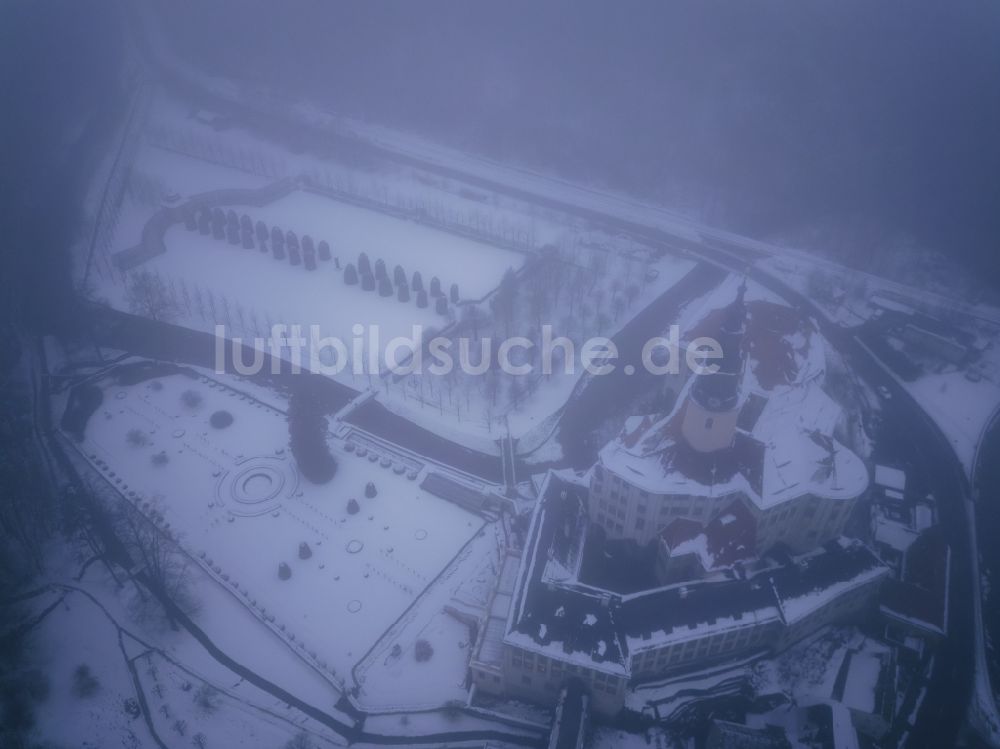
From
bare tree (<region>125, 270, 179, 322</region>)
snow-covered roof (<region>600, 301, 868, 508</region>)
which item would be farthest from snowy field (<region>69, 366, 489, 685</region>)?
snow-covered roof (<region>600, 301, 868, 508</region>)

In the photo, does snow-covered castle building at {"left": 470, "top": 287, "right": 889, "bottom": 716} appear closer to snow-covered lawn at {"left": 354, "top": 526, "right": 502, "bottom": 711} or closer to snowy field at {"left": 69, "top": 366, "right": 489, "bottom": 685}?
snow-covered lawn at {"left": 354, "top": 526, "right": 502, "bottom": 711}

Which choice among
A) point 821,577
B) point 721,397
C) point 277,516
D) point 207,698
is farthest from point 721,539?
point 207,698

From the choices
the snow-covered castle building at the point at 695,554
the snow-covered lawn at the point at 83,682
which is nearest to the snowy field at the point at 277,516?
the snow-covered lawn at the point at 83,682

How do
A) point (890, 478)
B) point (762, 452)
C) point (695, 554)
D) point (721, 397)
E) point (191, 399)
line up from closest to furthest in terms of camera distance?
point (721, 397) < point (695, 554) < point (762, 452) < point (890, 478) < point (191, 399)

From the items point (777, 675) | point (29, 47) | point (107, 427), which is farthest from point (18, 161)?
point (777, 675)

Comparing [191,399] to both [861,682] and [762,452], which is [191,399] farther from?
[861,682]

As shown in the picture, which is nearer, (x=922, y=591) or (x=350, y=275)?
(x=922, y=591)
